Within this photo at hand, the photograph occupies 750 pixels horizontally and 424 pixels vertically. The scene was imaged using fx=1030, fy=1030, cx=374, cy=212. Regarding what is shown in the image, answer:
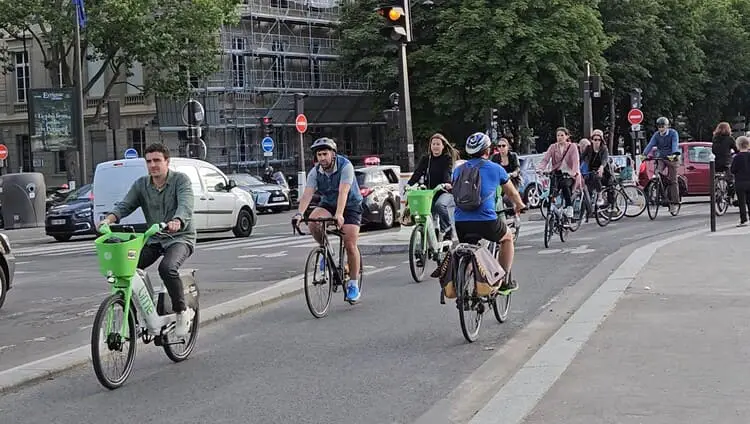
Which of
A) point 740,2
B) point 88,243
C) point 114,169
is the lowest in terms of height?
point 88,243

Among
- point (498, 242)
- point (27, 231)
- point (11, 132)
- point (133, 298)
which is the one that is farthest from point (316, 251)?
point (11, 132)

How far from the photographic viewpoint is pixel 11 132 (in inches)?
2279

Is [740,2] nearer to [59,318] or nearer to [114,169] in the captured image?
[114,169]

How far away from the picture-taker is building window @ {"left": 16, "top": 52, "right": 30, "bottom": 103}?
56.7m

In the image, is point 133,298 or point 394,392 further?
point 133,298

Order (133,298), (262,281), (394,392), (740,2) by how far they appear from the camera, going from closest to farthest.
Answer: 1. (394,392)
2. (133,298)
3. (262,281)
4. (740,2)

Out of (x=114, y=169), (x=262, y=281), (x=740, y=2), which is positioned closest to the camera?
(x=262, y=281)

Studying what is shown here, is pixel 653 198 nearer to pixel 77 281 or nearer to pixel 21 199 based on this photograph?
pixel 77 281

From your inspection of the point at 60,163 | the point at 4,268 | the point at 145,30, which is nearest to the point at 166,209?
the point at 4,268

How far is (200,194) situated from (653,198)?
365 inches

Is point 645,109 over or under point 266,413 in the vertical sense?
over

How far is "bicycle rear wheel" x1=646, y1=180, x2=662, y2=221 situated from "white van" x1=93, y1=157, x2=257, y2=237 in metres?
8.86

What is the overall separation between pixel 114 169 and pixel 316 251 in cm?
1243

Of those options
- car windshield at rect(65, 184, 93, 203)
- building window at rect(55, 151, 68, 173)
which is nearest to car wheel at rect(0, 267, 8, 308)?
car windshield at rect(65, 184, 93, 203)
